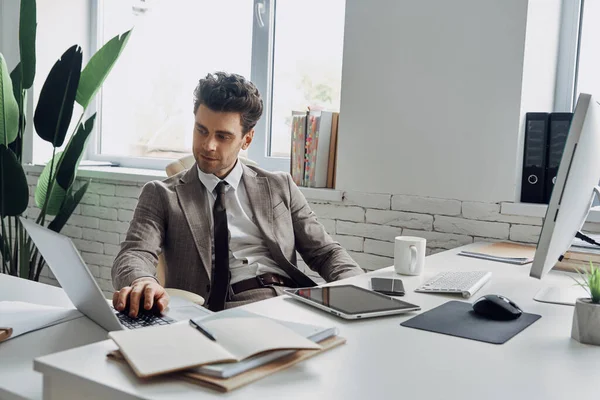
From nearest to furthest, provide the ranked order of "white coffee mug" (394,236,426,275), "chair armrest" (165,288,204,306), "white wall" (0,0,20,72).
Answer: "chair armrest" (165,288,204,306) < "white coffee mug" (394,236,426,275) < "white wall" (0,0,20,72)

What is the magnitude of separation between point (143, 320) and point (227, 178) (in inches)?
33.1

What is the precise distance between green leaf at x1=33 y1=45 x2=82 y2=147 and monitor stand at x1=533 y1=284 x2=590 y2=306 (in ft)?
7.30

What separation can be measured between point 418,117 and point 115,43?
4.84 ft

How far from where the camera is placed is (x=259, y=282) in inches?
77.0

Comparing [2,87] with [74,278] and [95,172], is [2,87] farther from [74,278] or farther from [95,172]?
[74,278]

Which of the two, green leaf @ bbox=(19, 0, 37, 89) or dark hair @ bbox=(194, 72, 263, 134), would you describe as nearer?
dark hair @ bbox=(194, 72, 263, 134)

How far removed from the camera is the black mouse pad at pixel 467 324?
3.69 ft

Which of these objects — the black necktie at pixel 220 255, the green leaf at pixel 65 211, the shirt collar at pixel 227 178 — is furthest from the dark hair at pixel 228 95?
the green leaf at pixel 65 211

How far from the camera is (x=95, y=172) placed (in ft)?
10.9

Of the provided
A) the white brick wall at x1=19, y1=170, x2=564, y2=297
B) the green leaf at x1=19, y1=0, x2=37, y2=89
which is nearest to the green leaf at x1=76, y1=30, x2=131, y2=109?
the green leaf at x1=19, y1=0, x2=37, y2=89

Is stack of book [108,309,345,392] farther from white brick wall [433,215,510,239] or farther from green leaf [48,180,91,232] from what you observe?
green leaf [48,180,91,232]

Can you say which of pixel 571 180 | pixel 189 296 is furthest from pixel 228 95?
pixel 571 180

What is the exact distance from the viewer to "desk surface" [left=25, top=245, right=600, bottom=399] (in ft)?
2.71

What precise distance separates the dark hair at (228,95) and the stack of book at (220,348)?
1.11 m
